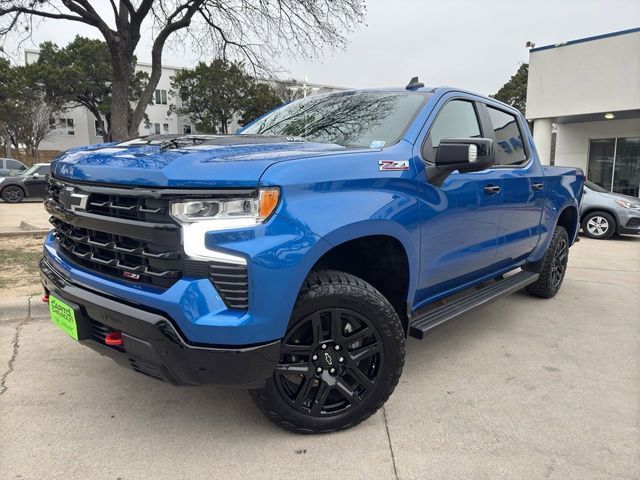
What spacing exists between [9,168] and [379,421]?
18.9 meters

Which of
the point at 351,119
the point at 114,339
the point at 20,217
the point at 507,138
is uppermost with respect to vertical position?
the point at 351,119

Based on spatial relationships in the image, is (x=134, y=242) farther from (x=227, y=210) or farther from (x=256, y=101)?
(x=256, y=101)

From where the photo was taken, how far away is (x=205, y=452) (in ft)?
7.95

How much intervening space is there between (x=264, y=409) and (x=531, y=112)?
15.7 metres

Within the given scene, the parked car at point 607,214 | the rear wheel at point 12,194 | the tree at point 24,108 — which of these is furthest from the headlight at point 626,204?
the tree at point 24,108

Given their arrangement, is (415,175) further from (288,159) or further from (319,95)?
(319,95)

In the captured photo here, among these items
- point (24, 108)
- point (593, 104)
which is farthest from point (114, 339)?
point (24, 108)

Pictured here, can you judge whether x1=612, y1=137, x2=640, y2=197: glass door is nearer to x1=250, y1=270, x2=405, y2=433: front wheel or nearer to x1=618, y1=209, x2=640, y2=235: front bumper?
x1=618, y1=209, x2=640, y2=235: front bumper

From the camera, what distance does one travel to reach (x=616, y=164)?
49.7 ft

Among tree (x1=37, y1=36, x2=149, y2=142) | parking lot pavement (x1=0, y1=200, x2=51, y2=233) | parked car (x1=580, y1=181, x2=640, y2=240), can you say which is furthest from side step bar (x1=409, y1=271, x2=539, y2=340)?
tree (x1=37, y1=36, x2=149, y2=142)

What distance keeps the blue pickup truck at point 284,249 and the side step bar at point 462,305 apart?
0.02 metres

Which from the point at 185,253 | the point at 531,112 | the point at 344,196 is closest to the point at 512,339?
the point at 344,196

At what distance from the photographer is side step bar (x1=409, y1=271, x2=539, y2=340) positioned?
2.99 meters

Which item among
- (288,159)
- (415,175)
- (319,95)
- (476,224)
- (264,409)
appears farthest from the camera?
(319,95)
